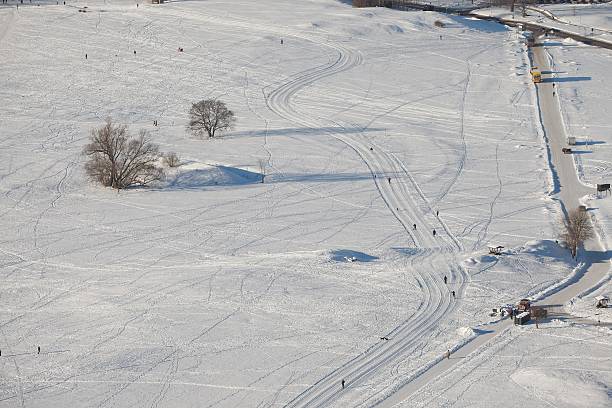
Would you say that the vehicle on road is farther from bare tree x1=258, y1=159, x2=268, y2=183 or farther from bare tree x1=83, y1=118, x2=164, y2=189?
bare tree x1=83, y1=118, x2=164, y2=189

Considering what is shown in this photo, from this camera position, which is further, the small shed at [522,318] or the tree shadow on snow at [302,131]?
the tree shadow on snow at [302,131]

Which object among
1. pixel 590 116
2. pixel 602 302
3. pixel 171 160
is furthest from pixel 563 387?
pixel 590 116

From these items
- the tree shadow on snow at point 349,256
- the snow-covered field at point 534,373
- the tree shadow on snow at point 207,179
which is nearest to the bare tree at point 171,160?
the tree shadow on snow at point 207,179

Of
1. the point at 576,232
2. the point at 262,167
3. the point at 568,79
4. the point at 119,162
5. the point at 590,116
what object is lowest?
the point at 262,167

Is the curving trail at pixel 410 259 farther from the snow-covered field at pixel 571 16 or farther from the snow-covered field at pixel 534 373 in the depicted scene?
the snow-covered field at pixel 571 16

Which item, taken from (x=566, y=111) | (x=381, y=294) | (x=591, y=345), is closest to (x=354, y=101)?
(x=566, y=111)

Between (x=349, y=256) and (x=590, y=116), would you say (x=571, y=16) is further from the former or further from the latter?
(x=349, y=256)
